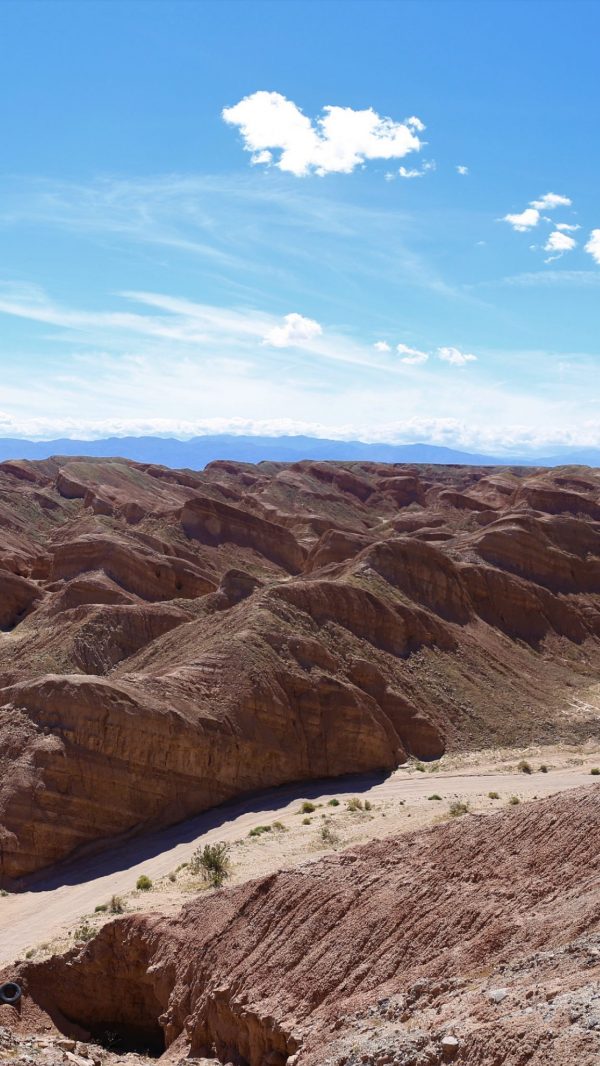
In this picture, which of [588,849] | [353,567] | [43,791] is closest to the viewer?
[588,849]

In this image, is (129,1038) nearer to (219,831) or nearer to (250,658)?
(219,831)

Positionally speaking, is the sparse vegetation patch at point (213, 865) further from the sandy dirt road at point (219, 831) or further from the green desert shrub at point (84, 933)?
the green desert shrub at point (84, 933)

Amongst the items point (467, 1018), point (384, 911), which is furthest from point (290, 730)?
point (467, 1018)

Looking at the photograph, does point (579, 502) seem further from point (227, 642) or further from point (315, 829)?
point (315, 829)

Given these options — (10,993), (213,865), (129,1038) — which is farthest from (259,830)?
(10,993)

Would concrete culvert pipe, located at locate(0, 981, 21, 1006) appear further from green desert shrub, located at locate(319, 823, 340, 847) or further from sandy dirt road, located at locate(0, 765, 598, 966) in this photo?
green desert shrub, located at locate(319, 823, 340, 847)

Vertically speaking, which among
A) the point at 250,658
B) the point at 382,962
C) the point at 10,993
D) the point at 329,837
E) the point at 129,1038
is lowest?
the point at 129,1038

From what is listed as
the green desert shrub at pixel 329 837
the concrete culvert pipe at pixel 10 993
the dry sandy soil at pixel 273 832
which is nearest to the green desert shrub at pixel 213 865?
the dry sandy soil at pixel 273 832
